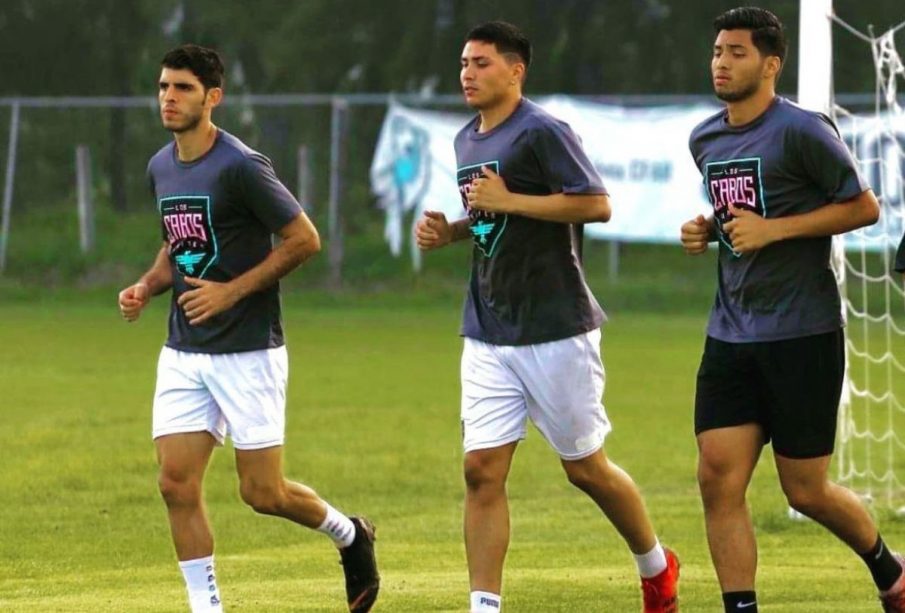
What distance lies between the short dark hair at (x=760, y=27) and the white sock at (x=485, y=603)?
228 centimetres

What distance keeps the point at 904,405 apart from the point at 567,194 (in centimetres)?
1063

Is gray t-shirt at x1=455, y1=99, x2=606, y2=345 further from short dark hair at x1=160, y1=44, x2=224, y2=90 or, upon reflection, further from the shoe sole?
the shoe sole

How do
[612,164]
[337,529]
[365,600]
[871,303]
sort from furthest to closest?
[612,164] → [871,303] → [337,529] → [365,600]

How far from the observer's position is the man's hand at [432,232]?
8469 millimetres

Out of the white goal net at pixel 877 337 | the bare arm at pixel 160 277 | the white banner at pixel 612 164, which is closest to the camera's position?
the bare arm at pixel 160 277

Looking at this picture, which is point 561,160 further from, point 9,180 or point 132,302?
point 9,180

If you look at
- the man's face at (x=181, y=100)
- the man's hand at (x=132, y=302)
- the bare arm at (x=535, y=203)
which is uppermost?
the man's face at (x=181, y=100)

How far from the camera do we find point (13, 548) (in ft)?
36.7

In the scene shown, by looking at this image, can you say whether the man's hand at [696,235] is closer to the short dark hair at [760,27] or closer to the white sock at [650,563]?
the short dark hair at [760,27]

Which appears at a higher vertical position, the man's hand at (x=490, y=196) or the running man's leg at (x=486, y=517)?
the man's hand at (x=490, y=196)

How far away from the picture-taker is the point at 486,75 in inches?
327

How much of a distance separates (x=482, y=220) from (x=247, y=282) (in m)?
0.94

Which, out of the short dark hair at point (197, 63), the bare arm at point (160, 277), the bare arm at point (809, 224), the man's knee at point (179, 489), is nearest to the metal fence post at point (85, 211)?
the bare arm at point (160, 277)

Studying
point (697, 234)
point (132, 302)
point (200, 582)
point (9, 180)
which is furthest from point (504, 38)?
point (9, 180)
